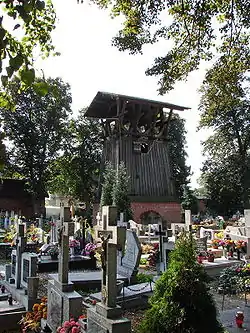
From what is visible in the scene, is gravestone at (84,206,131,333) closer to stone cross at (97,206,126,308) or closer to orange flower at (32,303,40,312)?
stone cross at (97,206,126,308)

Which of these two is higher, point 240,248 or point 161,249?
point 161,249

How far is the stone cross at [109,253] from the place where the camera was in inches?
180

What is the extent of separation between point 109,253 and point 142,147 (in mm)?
27941

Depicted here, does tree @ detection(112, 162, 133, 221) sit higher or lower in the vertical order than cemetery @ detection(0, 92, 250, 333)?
higher

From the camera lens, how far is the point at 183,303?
4.23 metres

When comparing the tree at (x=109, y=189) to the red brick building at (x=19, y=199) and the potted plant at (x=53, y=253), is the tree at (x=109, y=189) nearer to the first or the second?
the red brick building at (x=19, y=199)

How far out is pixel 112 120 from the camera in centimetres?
3234

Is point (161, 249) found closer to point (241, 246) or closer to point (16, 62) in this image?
point (241, 246)

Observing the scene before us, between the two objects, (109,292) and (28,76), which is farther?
(109,292)

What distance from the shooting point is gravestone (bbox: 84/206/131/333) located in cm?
430

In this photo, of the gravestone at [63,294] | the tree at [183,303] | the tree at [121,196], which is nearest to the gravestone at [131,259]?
the gravestone at [63,294]

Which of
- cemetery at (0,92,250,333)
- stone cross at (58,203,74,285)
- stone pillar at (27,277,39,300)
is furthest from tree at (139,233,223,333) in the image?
stone pillar at (27,277,39,300)

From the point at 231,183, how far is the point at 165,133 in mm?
11217

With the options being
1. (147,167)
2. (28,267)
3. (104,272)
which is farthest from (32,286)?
(147,167)
